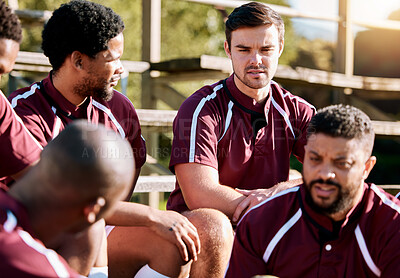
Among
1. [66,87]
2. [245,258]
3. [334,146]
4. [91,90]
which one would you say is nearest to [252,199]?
[245,258]

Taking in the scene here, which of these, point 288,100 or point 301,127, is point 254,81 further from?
point 301,127

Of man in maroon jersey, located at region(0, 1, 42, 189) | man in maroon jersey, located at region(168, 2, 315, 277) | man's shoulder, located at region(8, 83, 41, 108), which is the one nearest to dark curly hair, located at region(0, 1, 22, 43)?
man in maroon jersey, located at region(0, 1, 42, 189)

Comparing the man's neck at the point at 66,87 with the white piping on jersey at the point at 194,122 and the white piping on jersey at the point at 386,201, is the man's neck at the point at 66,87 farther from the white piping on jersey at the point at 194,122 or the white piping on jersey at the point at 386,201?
the white piping on jersey at the point at 386,201

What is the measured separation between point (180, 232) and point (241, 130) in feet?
2.75

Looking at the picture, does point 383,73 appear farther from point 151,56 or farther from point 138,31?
point 151,56

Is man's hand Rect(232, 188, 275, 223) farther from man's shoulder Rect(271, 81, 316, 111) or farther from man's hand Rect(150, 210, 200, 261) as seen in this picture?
man's shoulder Rect(271, 81, 316, 111)

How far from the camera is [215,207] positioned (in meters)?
2.85

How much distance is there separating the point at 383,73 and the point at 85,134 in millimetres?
9543

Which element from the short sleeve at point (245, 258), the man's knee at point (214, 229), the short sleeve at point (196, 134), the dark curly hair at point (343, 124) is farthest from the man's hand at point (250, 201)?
the dark curly hair at point (343, 124)

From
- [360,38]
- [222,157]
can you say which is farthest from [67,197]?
[360,38]

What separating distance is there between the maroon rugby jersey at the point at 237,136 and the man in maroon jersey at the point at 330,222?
0.74 meters

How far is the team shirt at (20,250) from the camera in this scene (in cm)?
161

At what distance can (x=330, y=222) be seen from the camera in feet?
7.56

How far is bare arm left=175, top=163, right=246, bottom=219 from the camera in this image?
284 cm
